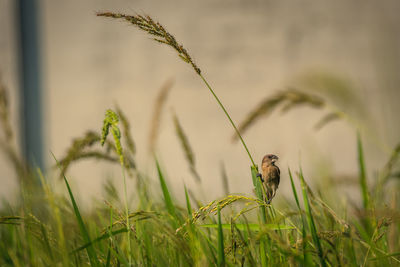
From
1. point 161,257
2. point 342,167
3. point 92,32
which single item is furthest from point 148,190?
point 92,32

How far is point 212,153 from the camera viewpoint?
386 centimetres

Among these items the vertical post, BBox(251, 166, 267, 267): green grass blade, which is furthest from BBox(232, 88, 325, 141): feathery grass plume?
the vertical post

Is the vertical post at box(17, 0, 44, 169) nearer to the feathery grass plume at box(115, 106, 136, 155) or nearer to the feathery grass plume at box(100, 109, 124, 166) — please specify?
the feathery grass plume at box(115, 106, 136, 155)

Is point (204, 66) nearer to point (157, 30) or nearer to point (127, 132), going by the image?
point (127, 132)

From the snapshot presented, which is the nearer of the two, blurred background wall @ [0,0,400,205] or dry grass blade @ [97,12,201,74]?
dry grass blade @ [97,12,201,74]

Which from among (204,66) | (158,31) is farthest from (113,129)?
(204,66)

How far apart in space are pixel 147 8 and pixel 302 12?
4.46 ft

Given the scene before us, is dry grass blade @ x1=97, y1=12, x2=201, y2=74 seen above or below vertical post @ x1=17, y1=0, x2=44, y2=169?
below

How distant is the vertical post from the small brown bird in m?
3.54

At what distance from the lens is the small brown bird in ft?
2.19

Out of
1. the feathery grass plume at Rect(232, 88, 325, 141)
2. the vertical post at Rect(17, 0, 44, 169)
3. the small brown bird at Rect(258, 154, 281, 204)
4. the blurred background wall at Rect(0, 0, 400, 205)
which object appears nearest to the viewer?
the small brown bird at Rect(258, 154, 281, 204)

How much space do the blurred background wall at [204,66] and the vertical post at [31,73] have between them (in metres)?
0.07

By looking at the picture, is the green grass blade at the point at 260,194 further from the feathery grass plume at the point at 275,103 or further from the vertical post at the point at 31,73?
the vertical post at the point at 31,73

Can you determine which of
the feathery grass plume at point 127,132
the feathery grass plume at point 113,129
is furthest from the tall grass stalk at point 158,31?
the feathery grass plume at point 127,132
